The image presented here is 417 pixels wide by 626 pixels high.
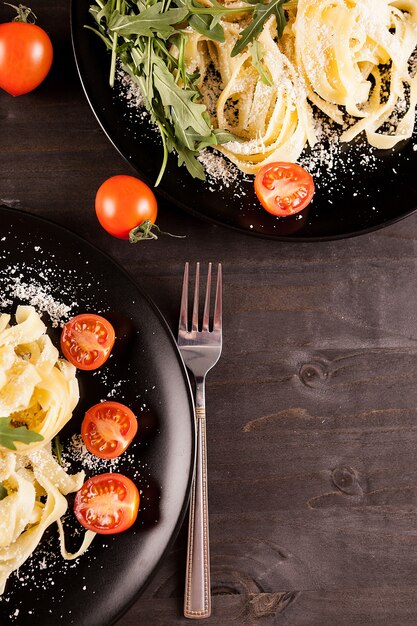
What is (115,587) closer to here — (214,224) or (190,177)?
(214,224)

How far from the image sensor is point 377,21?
197cm

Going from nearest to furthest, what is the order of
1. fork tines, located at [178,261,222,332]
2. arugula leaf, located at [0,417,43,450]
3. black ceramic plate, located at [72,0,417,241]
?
arugula leaf, located at [0,417,43,450], black ceramic plate, located at [72,0,417,241], fork tines, located at [178,261,222,332]

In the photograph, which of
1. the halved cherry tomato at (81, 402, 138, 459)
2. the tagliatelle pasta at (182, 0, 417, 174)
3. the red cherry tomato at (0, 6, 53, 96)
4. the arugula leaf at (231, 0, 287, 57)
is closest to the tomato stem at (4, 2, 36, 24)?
the red cherry tomato at (0, 6, 53, 96)

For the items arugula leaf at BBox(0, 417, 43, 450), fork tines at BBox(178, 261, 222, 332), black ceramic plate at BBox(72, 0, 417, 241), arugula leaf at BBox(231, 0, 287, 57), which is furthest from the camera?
fork tines at BBox(178, 261, 222, 332)

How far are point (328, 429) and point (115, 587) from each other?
771mm

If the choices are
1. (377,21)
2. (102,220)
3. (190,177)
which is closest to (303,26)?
(377,21)

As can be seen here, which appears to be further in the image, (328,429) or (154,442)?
(328,429)

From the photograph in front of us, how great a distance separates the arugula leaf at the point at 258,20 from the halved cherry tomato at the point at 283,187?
33 centimetres

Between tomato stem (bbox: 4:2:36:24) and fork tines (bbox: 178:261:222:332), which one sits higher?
tomato stem (bbox: 4:2:36:24)

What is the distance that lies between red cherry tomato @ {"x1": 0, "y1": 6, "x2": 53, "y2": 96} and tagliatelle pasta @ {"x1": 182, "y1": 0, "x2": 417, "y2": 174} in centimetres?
45

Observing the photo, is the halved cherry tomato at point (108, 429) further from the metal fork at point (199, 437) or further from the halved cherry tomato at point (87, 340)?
the metal fork at point (199, 437)

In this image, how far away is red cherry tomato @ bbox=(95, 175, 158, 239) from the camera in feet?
6.40

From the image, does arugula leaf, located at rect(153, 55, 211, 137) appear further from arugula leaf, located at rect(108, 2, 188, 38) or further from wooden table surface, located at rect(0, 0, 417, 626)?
wooden table surface, located at rect(0, 0, 417, 626)

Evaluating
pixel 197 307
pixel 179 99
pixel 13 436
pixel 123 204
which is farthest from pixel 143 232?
pixel 13 436
